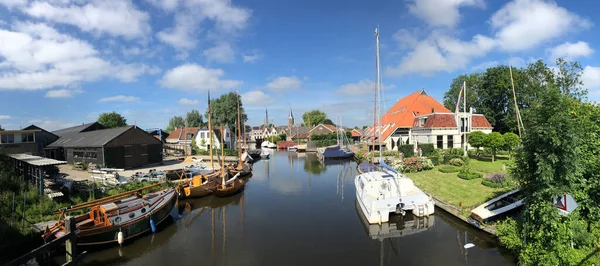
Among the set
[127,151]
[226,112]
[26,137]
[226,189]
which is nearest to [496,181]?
[226,189]

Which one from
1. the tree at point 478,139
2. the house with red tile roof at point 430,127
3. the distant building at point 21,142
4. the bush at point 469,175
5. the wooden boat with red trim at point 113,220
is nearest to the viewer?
the wooden boat with red trim at point 113,220

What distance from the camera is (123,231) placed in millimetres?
14977

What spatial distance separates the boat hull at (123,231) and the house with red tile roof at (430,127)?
2585cm

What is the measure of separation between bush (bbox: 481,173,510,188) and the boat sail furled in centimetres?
532

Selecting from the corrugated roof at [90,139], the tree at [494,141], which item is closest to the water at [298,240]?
the tree at [494,141]

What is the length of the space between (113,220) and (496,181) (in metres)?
23.9

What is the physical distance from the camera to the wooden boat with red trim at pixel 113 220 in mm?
13727

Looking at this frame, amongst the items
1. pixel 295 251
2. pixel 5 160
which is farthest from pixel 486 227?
pixel 5 160

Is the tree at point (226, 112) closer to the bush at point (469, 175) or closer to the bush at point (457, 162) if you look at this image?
the bush at point (457, 162)

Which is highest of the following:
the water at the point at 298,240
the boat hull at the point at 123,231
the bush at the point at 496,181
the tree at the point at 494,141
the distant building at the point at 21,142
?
the distant building at the point at 21,142

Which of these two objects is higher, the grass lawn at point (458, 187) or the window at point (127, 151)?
the window at point (127, 151)

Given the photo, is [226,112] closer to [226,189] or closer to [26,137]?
[26,137]

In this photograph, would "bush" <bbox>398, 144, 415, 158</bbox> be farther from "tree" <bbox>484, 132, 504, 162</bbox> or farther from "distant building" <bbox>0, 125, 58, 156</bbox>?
"distant building" <bbox>0, 125, 58, 156</bbox>

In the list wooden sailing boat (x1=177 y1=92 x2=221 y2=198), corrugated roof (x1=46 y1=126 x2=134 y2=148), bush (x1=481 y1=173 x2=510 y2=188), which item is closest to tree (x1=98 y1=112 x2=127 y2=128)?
corrugated roof (x1=46 y1=126 x2=134 y2=148)
